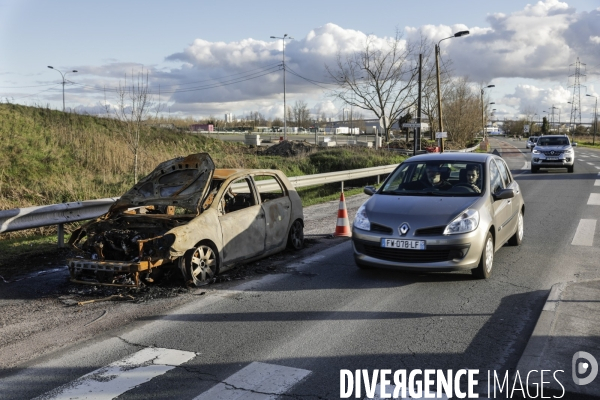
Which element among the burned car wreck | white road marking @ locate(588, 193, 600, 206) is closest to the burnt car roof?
the burned car wreck

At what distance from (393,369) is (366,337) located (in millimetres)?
709

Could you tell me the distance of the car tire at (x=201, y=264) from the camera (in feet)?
22.6

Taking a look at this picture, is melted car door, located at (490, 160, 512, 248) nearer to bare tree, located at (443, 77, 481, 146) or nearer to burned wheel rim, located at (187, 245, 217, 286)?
burned wheel rim, located at (187, 245, 217, 286)

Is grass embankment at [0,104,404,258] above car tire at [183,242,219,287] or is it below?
above

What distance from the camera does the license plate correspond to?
6891 mm

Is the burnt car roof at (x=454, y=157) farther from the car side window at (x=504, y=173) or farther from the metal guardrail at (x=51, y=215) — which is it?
the metal guardrail at (x=51, y=215)

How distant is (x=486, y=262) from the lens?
7.30 metres

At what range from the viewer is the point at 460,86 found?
65.3 meters

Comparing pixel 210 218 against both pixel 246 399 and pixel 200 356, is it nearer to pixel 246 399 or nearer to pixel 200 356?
pixel 200 356

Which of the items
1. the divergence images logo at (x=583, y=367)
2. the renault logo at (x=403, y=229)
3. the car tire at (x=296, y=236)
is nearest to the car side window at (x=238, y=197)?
the car tire at (x=296, y=236)

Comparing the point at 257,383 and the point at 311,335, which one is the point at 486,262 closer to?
the point at 311,335

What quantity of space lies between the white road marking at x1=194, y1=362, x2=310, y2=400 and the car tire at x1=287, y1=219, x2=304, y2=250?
15.2ft

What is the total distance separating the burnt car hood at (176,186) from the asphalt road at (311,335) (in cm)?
134

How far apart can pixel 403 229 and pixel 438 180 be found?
152cm
